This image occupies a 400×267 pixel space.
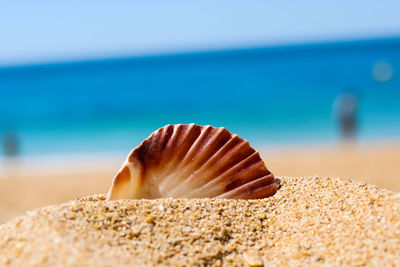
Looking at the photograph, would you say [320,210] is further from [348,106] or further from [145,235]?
[348,106]

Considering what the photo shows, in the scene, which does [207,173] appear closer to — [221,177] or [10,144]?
[221,177]

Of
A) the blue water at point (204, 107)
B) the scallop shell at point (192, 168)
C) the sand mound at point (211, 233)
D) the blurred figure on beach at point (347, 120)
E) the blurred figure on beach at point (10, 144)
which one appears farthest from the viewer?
the blue water at point (204, 107)

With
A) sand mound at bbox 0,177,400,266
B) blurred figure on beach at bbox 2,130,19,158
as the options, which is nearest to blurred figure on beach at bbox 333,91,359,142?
blurred figure on beach at bbox 2,130,19,158

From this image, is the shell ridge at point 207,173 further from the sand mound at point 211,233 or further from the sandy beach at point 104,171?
the sandy beach at point 104,171

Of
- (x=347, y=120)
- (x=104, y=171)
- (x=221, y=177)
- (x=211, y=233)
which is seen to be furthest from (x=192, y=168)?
(x=347, y=120)

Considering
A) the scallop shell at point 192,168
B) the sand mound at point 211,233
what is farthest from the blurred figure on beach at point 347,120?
the sand mound at point 211,233

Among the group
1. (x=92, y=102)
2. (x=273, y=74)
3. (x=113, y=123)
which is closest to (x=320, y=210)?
(x=113, y=123)
